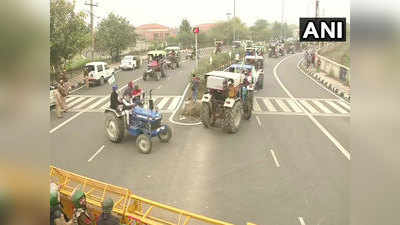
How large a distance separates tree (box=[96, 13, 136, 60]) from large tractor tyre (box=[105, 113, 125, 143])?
28623 millimetres

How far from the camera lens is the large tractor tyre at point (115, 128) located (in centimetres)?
1235

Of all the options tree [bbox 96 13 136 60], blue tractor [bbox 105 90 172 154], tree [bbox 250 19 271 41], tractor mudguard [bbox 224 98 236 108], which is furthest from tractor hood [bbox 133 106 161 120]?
tree [bbox 250 19 271 41]

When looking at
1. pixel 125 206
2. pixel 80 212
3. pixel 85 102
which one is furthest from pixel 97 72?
pixel 80 212

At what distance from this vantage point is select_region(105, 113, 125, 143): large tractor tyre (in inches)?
486

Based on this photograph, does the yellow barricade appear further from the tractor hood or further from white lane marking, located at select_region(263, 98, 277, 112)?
white lane marking, located at select_region(263, 98, 277, 112)

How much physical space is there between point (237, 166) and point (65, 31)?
1676 cm

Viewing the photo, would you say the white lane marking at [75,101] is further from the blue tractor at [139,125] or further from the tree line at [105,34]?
the blue tractor at [139,125]

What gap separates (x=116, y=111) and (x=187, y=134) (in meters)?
2.85

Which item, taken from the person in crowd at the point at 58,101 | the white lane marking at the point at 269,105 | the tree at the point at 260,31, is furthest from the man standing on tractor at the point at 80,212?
the tree at the point at 260,31
